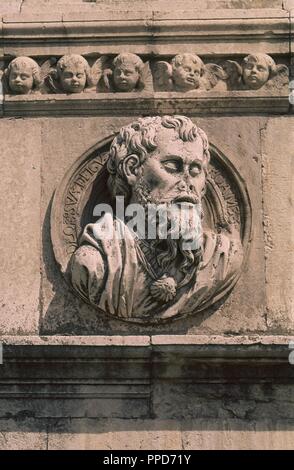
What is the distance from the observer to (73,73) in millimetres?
12727

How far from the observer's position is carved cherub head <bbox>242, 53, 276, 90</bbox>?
12719mm

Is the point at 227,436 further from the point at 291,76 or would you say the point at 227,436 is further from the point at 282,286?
the point at 291,76

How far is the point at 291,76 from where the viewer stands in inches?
504

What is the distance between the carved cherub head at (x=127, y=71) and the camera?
1270 cm

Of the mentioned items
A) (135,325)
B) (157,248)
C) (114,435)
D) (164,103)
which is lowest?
(114,435)

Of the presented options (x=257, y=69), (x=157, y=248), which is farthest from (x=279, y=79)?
(x=157, y=248)

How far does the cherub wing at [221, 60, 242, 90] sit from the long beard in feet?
3.04

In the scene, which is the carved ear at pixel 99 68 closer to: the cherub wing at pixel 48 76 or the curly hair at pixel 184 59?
the cherub wing at pixel 48 76

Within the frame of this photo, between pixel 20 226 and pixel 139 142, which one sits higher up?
pixel 139 142

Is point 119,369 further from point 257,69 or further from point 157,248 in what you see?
point 257,69

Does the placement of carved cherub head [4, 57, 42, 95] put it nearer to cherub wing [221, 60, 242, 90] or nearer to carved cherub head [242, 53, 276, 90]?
cherub wing [221, 60, 242, 90]

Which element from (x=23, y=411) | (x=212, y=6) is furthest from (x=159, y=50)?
(x=23, y=411)

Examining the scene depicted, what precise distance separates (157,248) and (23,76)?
1411mm

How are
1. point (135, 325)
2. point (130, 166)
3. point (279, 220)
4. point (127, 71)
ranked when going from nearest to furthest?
point (135, 325), point (130, 166), point (279, 220), point (127, 71)
